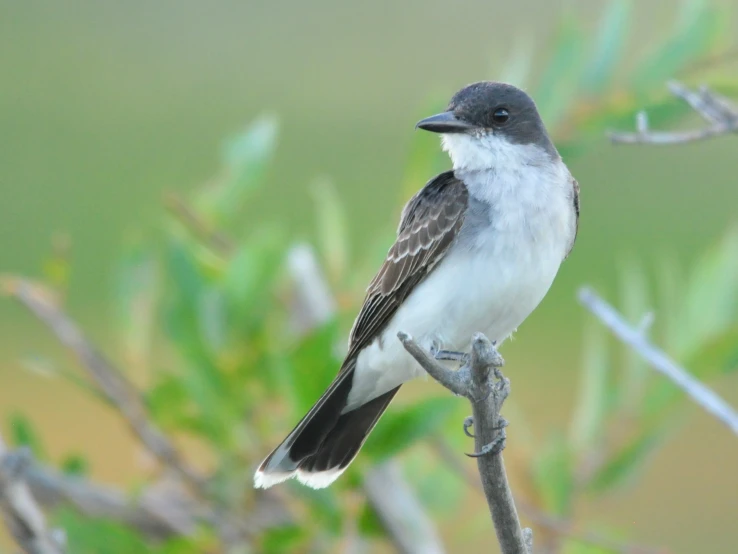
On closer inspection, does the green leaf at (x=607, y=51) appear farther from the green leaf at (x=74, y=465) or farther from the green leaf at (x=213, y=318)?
the green leaf at (x=74, y=465)

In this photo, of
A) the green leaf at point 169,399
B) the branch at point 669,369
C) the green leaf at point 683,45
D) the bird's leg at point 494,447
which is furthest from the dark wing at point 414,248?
the green leaf at point 683,45

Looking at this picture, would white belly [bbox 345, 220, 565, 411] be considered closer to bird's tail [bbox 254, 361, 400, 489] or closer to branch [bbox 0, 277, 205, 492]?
bird's tail [bbox 254, 361, 400, 489]

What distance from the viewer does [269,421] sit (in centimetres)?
245

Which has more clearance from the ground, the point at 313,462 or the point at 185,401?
the point at 185,401

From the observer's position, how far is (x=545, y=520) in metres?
2.28

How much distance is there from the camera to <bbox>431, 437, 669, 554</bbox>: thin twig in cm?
210

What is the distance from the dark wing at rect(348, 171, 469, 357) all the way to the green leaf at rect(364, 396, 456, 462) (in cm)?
15

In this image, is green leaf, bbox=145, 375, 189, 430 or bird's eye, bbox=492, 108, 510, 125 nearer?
bird's eye, bbox=492, 108, 510, 125

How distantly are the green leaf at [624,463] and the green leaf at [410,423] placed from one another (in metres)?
0.52

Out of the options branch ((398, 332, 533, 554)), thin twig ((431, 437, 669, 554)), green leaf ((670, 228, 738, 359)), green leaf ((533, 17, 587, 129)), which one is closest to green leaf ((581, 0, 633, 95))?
green leaf ((533, 17, 587, 129))

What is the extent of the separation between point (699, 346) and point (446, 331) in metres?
0.65

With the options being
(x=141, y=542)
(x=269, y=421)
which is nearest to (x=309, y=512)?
(x=269, y=421)

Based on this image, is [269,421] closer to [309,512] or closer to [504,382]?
[309,512]

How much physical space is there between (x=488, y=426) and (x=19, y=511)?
0.72 meters
